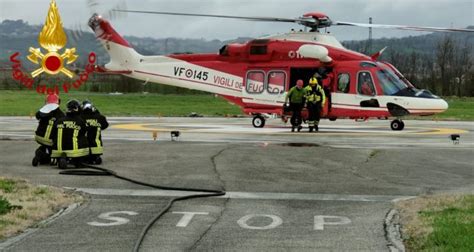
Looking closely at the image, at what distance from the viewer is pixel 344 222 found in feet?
28.0

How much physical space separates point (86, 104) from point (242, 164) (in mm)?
3333

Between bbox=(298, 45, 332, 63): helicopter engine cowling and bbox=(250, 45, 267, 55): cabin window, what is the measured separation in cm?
141

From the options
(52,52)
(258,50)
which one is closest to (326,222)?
(52,52)

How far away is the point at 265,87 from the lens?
79.5 ft

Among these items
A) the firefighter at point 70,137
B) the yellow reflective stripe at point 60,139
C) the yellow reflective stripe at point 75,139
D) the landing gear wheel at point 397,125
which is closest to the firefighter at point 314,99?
the landing gear wheel at point 397,125

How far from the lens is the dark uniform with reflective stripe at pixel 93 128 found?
13.6 meters

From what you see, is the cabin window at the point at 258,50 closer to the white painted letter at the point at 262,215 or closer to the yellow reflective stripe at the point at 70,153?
the yellow reflective stripe at the point at 70,153

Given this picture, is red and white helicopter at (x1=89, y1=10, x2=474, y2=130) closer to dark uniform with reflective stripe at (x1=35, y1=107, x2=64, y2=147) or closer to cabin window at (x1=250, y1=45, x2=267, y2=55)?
cabin window at (x1=250, y1=45, x2=267, y2=55)

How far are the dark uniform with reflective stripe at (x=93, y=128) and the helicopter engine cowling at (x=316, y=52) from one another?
10.7 metres

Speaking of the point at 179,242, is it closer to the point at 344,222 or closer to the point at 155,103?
the point at 344,222

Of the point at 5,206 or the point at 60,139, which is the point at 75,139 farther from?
the point at 5,206

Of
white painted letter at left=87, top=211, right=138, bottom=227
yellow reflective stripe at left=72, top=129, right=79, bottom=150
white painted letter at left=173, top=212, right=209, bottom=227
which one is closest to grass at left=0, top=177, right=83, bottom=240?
white painted letter at left=87, top=211, right=138, bottom=227

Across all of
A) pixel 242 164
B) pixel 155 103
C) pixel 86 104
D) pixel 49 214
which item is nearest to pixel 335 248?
pixel 49 214

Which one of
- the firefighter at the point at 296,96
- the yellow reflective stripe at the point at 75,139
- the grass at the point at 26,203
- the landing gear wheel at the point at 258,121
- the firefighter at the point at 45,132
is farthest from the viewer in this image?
the landing gear wheel at the point at 258,121
